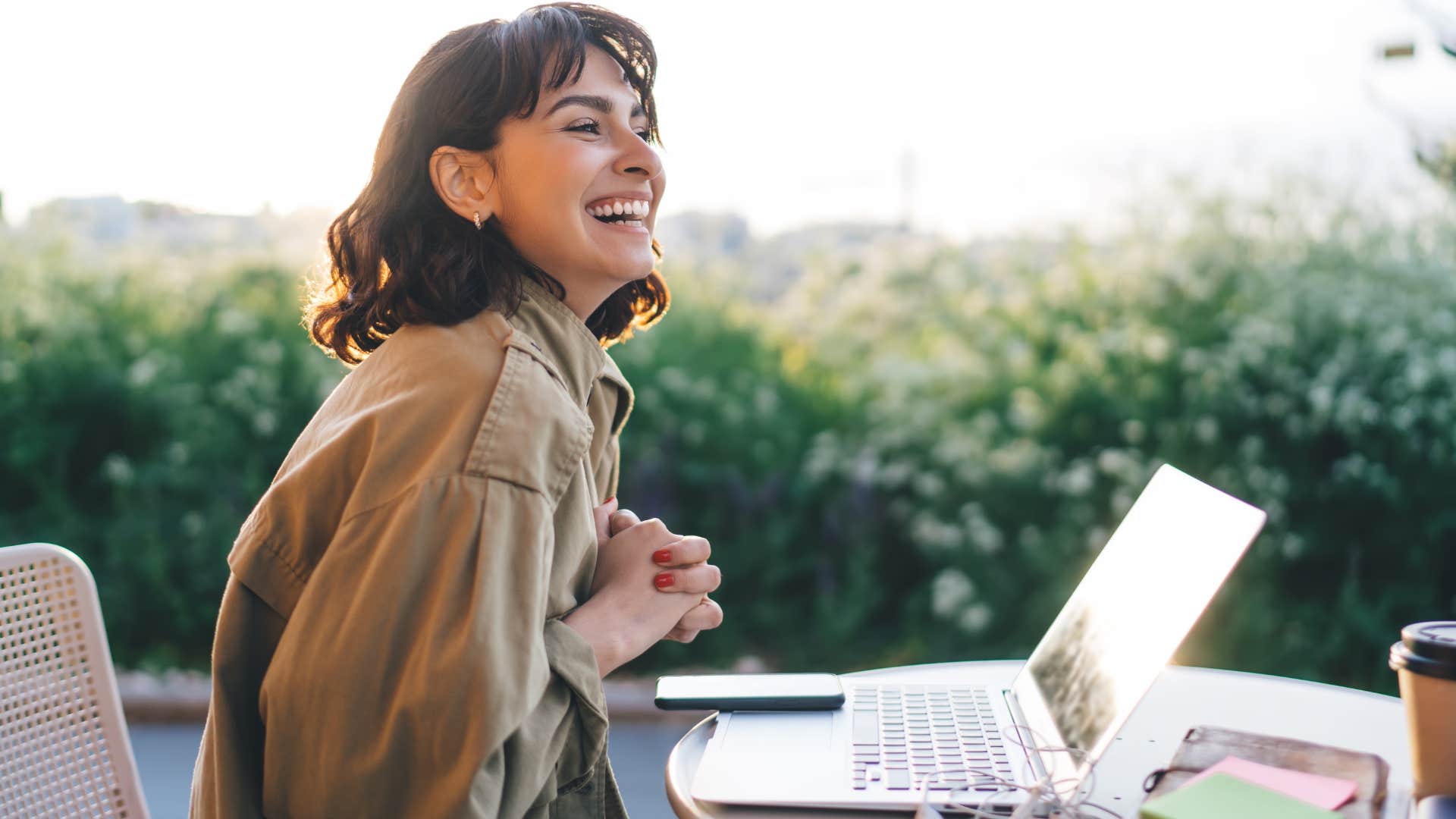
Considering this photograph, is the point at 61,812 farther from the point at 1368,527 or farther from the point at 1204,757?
the point at 1368,527

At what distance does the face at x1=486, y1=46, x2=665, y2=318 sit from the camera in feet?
4.38

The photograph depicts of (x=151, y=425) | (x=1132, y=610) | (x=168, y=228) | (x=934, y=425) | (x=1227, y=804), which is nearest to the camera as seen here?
(x=1227, y=804)

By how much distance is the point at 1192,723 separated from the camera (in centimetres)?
143

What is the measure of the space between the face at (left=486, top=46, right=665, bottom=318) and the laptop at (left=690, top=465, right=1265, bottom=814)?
0.61 m

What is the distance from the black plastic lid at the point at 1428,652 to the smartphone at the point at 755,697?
0.65 metres

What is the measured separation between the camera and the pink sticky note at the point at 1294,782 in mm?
1093

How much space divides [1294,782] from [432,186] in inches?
46.5

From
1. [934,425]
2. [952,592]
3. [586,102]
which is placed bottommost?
[952,592]

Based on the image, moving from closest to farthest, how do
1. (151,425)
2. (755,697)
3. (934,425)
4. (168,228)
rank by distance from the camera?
(755,697), (934,425), (151,425), (168,228)

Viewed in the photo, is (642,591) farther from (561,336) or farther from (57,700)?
(57,700)

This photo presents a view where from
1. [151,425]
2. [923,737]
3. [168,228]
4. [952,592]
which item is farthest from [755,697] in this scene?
[168,228]

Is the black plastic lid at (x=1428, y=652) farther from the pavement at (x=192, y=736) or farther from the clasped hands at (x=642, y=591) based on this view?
the pavement at (x=192, y=736)

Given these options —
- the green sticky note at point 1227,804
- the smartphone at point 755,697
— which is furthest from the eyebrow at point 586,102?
the green sticky note at point 1227,804

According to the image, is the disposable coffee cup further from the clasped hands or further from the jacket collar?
the jacket collar
